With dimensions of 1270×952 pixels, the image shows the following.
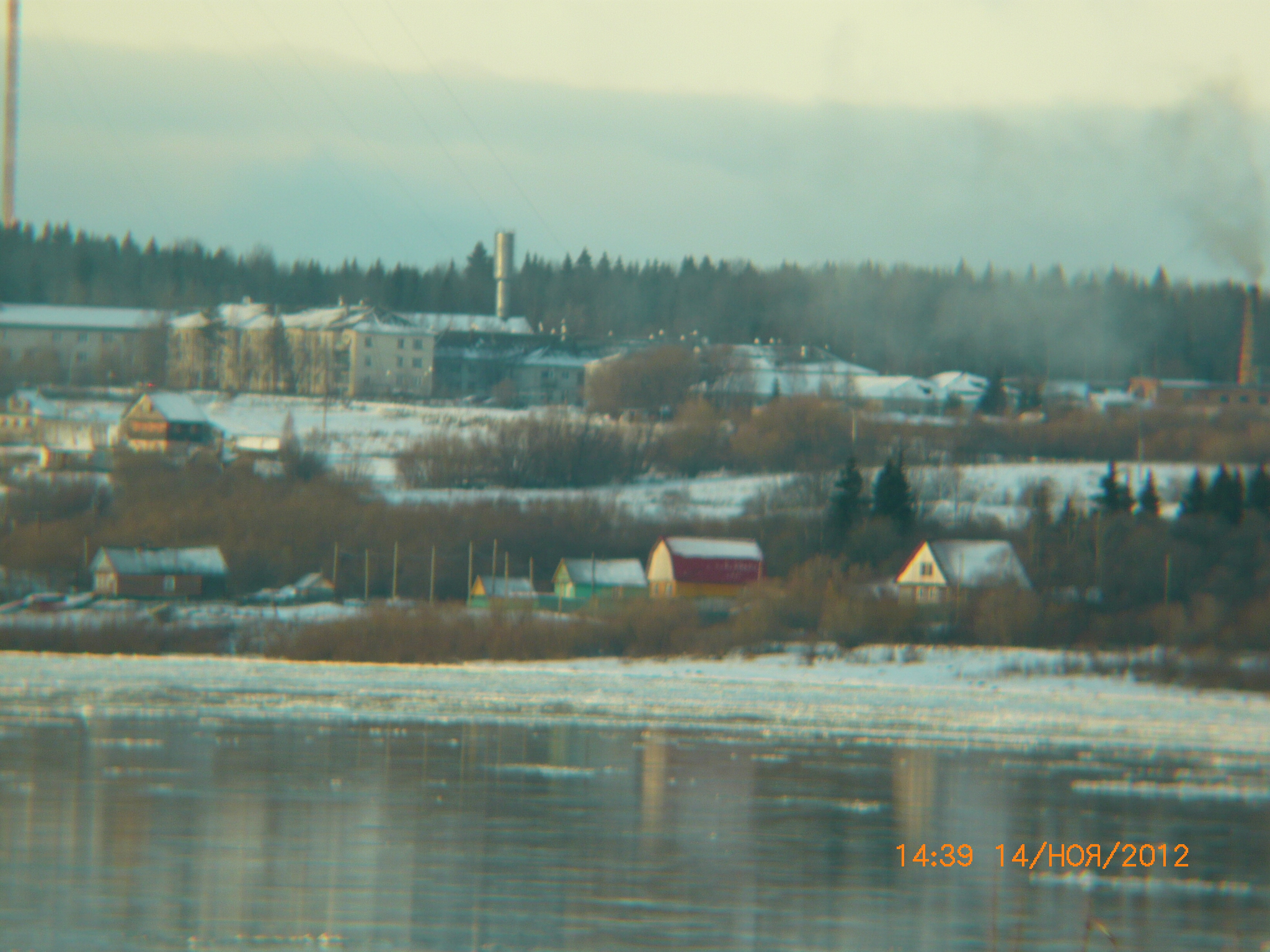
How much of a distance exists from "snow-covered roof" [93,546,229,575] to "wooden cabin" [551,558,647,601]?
11.0 meters

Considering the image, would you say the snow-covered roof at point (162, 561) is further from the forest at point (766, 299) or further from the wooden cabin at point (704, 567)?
the forest at point (766, 299)

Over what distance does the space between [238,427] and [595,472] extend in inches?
731

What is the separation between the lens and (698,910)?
1148cm

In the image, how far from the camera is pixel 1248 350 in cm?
6738

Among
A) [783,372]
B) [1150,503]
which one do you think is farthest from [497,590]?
[783,372]

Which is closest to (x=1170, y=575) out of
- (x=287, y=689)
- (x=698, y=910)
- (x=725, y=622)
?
(x=725, y=622)

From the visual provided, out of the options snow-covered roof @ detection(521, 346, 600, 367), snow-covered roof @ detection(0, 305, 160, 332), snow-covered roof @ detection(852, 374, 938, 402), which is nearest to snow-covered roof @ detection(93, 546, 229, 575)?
snow-covered roof @ detection(852, 374, 938, 402)

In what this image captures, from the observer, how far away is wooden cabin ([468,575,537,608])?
4384cm

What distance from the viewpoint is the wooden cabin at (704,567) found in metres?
46.7

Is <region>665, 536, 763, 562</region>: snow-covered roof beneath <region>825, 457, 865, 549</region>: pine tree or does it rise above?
beneath

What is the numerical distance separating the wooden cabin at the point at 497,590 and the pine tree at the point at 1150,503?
19.3 m

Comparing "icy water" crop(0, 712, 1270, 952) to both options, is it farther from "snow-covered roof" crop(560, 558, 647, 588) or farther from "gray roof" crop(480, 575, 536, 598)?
"snow-covered roof" crop(560, 558, 647, 588)

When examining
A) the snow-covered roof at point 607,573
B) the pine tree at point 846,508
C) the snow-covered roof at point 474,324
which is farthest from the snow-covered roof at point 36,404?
the pine tree at point 846,508

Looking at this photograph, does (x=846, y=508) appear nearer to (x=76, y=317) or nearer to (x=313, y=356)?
(x=313, y=356)
